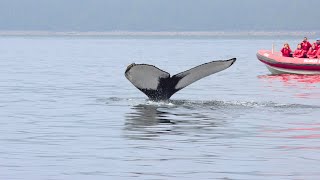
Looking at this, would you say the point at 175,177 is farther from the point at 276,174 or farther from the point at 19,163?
the point at 19,163

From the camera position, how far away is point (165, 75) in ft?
72.6

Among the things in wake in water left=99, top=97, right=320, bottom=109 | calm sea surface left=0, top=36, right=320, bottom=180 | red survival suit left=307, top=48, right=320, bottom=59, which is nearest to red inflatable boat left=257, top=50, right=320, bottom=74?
red survival suit left=307, top=48, right=320, bottom=59

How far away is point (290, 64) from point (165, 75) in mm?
26728

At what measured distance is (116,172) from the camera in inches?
576

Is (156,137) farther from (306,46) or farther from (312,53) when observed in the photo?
(306,46)

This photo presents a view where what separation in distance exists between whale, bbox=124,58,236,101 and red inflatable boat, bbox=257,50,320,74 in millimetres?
24904

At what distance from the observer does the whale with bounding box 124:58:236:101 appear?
2152cm

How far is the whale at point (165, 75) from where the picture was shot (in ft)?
70.6

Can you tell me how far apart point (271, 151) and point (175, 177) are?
3.35 metres

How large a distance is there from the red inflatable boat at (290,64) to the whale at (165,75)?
980 inches

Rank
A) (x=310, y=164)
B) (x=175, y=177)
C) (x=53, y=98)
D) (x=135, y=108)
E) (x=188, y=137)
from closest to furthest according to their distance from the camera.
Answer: (x=175, y=177)
(x=310, y=164)
(x=188, y=137)
(x=135, y=108)
(x=53, y=98)

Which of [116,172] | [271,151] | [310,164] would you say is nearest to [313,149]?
[271,151]

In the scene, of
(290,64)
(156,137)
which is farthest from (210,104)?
(290,64)

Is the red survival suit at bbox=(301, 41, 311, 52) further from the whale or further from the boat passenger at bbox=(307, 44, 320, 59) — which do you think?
the whale
